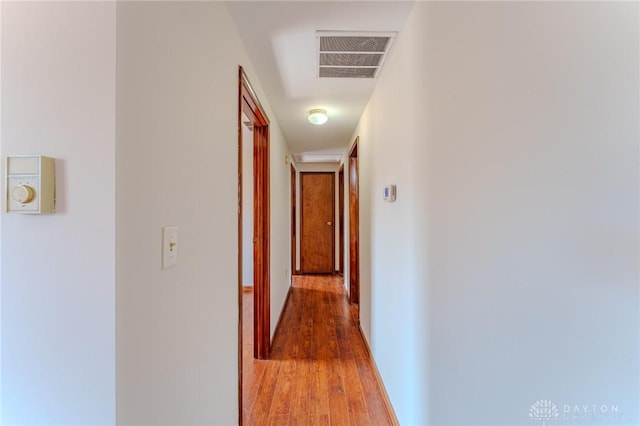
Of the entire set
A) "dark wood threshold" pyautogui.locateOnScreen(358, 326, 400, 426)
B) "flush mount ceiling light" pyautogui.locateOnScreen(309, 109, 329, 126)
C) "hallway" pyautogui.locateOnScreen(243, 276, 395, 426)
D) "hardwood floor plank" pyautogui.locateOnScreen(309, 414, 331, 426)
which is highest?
"flush mount ceiling light" pyautogui.locateOnScreen(309, 109, 329, 126)

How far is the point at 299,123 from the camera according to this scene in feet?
10.4

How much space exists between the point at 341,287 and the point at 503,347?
390 centimetres

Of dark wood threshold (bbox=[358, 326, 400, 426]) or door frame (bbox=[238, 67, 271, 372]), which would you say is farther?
door frame (bbox=[238, 67, 271, 372])

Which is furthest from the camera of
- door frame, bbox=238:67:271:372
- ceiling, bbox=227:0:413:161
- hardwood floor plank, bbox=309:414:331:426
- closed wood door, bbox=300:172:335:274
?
closed wood door, bbox=300:172:335:274

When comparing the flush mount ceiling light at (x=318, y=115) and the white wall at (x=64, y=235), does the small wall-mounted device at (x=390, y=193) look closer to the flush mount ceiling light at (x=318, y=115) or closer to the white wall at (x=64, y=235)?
the flush mount ceiling light at (x=318, y=115)

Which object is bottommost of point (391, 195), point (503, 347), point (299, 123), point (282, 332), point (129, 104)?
point (282, 332)

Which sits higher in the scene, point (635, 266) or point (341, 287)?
point (635, 266)

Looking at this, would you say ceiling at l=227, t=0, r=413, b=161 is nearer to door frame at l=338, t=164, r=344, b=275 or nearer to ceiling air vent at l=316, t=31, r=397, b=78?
ceiling air vent at l=316, t=31, r=397, b=78

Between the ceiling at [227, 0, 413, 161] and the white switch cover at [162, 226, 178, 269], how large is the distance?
Answer: 1.14 meters

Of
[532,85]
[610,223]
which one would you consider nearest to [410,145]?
[532,85]

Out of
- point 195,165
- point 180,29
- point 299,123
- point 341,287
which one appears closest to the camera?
point 180,29

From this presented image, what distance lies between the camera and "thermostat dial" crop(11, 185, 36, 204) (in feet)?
1.99

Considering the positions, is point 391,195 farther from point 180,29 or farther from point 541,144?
point 180,29

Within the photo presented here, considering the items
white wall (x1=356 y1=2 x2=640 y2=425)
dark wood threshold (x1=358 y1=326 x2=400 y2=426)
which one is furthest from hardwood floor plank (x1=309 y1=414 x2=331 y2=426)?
white wall (x1=356 y1=2 x2=640 y2=425)
